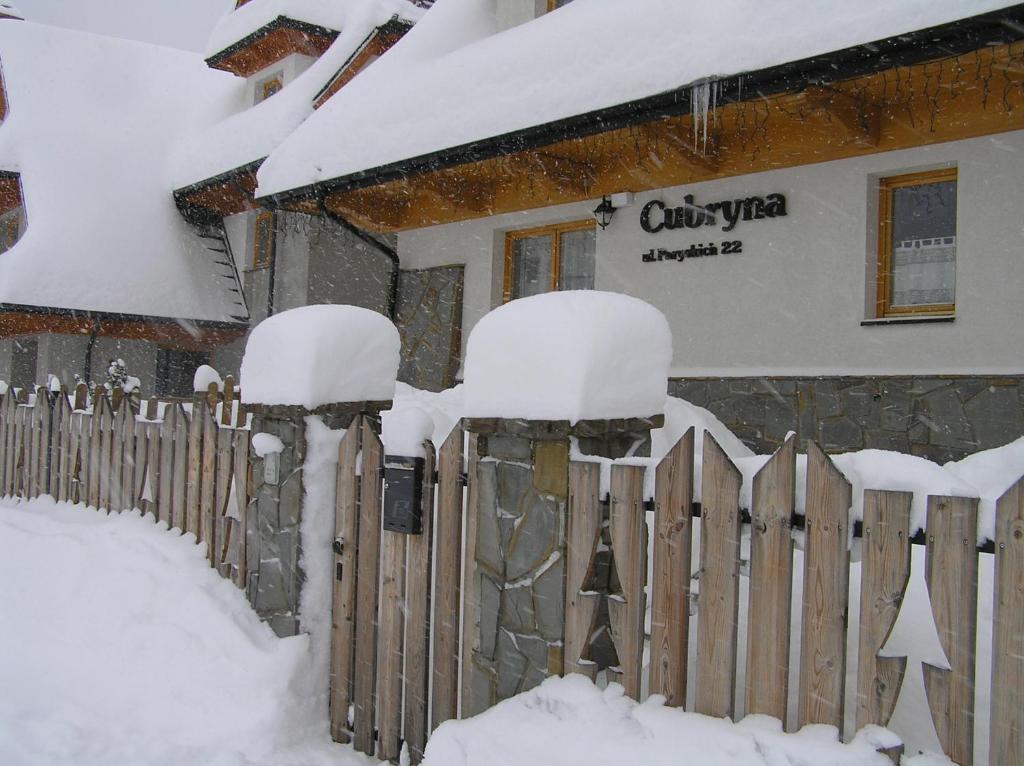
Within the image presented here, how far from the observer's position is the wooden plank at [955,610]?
195 cm

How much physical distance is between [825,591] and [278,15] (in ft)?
45.1

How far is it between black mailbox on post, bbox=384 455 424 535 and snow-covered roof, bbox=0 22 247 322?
11722mm

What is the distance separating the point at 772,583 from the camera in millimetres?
2268

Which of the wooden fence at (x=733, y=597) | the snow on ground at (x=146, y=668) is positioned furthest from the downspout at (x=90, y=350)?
the wooden fence at (x=733, y=597)

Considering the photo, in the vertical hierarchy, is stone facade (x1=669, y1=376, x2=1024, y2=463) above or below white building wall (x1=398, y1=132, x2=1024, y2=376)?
below

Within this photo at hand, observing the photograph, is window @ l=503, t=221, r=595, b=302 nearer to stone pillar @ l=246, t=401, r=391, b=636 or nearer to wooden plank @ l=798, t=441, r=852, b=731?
stone pillar @ l=246, t=401, r=391, b=636

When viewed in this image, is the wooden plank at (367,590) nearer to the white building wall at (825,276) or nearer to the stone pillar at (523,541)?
the stone pillar at (523,541)

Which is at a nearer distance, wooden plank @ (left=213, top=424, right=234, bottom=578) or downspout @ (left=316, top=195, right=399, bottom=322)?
wooden plank @ (left=213, top=424, right=234, bottom=578)

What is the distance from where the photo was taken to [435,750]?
2.56m

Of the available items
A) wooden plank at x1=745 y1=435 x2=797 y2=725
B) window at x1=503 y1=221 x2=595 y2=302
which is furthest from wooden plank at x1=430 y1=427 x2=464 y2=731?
window at x1=503 y1=221 x2=595 y2=302

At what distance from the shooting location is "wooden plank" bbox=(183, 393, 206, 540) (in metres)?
4.34

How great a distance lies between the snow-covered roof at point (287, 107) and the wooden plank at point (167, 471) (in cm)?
828

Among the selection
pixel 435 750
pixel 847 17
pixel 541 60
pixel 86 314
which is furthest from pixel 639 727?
pixel 86 314

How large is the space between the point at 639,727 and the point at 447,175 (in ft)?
23.4
